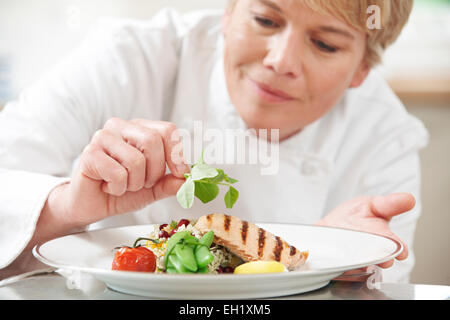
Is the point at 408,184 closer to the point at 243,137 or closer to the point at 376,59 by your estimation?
the point at 376,59

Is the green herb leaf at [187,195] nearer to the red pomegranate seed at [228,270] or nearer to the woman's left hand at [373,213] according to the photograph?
the red pomegranate seed at [228,270]

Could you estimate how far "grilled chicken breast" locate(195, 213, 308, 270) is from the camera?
63cm

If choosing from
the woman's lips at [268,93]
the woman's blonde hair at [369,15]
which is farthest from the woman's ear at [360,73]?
the woman's lips at [268,93]

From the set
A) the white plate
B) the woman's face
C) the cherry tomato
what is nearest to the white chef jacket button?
the woman's face

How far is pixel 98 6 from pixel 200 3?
415 mm

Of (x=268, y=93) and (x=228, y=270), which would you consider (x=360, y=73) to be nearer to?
(x=268, y=93)

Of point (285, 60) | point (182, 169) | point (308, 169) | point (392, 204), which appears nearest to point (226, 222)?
point (182, 169)

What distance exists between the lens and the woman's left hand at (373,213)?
79 cm

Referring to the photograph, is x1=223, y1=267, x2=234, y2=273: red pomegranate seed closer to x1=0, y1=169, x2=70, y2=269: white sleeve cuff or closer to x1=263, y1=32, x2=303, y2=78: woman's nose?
x1=0, y1=169, x2=70, y2=269: white sleeve cuff

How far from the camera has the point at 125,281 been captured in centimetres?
53

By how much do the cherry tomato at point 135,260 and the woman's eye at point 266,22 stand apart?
22.6 inches

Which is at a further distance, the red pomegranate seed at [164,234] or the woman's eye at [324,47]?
the woman's eye at [324,47]

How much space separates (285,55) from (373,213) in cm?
34
